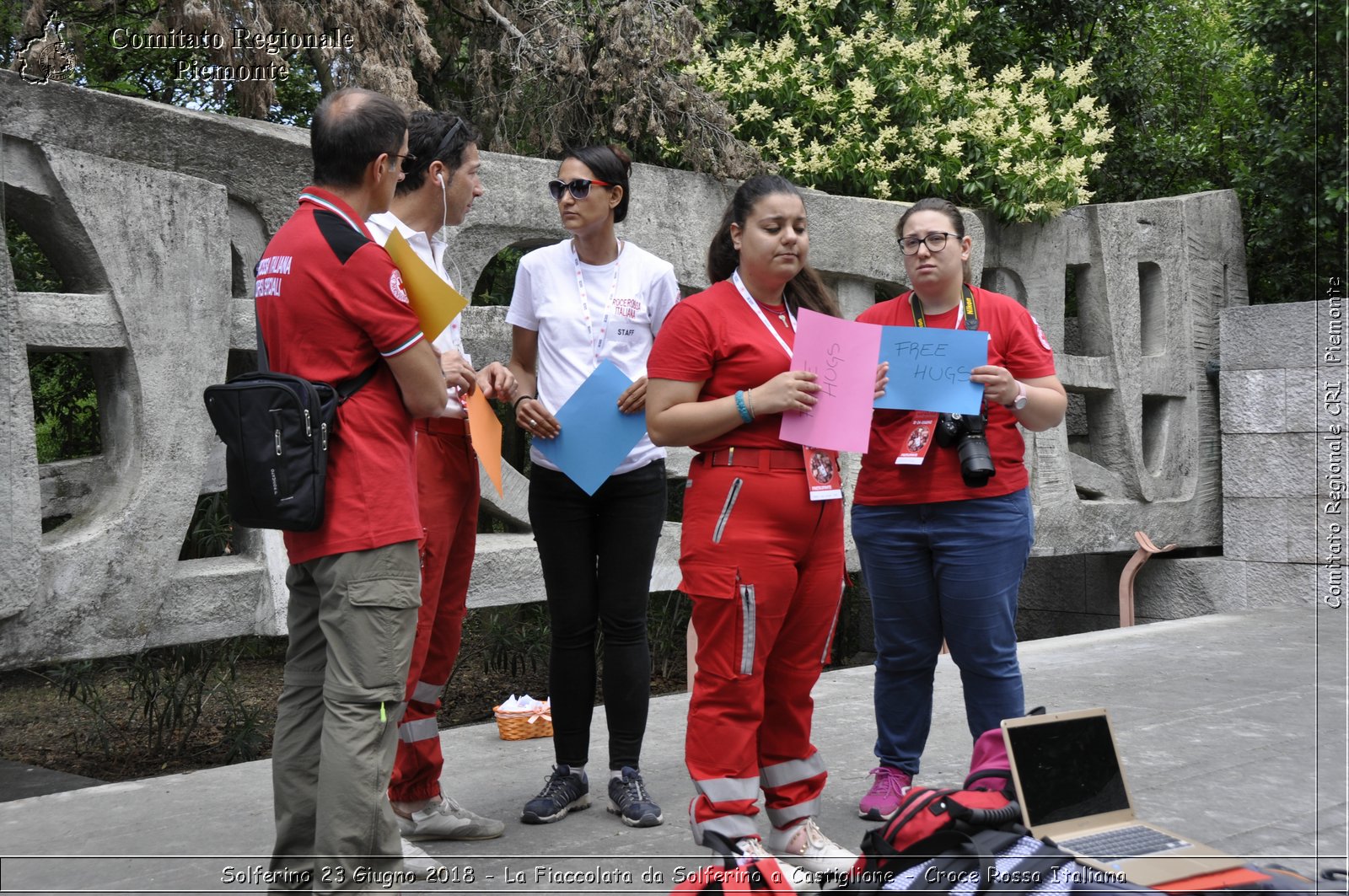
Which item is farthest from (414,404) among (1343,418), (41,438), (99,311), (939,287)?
(41,438)

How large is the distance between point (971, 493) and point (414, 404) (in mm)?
1646

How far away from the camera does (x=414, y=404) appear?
110 inches

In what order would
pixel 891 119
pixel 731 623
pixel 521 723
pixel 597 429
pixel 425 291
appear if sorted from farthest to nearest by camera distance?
pixel 891 119, pixel 521 723, pixel 597 429, pixel 731 623, pixel 425 291

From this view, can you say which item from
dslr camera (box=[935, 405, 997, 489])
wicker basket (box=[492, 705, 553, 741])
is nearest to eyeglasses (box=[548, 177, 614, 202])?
dslr camera (box=[935, 405, 997, 489])

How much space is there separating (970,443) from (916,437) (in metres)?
0.16

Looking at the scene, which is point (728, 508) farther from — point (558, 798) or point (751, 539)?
point (558, 798)

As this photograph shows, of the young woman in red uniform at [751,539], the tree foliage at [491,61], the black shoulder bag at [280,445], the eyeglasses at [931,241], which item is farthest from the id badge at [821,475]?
the tree foliage at [491,61]

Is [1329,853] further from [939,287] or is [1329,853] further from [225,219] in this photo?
[225,219]

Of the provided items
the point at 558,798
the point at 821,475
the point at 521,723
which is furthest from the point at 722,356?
the point at 521,723

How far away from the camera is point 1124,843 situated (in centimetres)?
281

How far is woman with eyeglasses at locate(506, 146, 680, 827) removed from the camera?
12.1 feet

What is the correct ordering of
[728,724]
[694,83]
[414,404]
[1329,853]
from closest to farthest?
[414,404] < [728,724] < [1329,853] < [694,83]

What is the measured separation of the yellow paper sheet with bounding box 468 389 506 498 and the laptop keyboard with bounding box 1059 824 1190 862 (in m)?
1.66

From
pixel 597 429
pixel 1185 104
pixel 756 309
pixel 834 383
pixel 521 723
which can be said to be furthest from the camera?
pixel 1185 104
